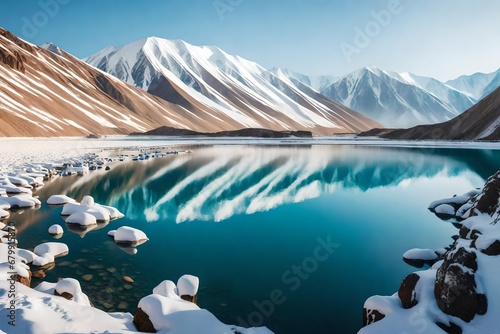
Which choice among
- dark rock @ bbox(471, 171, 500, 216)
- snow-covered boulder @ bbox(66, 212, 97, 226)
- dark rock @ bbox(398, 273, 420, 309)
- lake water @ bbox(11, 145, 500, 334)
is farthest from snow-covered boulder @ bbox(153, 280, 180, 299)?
dark rock @ bbox(471, 171, 500, 216)

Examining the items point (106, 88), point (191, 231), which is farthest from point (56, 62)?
point (191, 231)

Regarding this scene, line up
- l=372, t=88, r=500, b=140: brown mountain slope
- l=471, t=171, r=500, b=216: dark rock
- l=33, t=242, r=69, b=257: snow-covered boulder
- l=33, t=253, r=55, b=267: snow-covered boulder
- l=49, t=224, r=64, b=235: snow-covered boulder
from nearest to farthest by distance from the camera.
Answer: l=33, t=253, r=55, b=267: snow-covered boulder < l=33, t=242, r=69, b=257: snow-covered boulder < l=471, t=171, r=500, b=216: dark rock < l=49, t=224, r=64, b=235: snow-covered boulder < l=372, t=88, r=500, b=140: brown mountain slope

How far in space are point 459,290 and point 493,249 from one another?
78.9 inches

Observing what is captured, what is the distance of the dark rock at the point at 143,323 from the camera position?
6.05 metres

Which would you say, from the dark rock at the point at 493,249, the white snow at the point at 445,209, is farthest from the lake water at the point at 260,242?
the dark rock at the point at 493,249

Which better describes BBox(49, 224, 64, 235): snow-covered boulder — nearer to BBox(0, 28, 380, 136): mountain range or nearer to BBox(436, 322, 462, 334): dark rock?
BBox(436, 322, 462, 334): dark rock

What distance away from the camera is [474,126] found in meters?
81.9

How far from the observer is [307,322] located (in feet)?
23.7

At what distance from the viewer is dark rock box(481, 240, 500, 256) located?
748cm

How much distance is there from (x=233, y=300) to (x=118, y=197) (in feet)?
47.5

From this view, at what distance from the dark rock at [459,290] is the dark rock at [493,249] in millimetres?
957

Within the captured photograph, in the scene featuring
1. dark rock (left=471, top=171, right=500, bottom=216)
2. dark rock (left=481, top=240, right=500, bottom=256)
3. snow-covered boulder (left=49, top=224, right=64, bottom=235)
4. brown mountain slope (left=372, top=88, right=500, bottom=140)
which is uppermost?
brown mountain slope (left=372, top=88, right=500, bottom=140)

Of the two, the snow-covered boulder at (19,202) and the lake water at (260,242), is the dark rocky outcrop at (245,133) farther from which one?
the snow-covered boulder at (19,202)

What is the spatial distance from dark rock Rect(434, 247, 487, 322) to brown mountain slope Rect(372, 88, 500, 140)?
77432 millimetres
